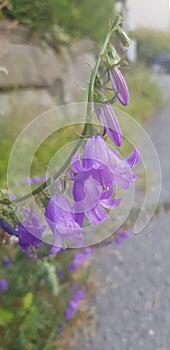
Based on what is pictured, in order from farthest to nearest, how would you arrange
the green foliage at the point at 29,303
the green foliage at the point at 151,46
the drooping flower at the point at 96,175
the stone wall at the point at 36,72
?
1. the green foliage at the point at 151,46
2. the stone wall at the point at 36,72
3. the green foliage at the point at 29,303
4. the drooping flower at the point at 96,175

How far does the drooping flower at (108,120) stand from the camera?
51cm

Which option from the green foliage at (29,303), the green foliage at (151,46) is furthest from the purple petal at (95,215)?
the green foliage at (151,46)

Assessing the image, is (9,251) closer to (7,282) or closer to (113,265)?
(7,282)

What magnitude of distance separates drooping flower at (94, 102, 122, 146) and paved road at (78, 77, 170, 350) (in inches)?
44.2

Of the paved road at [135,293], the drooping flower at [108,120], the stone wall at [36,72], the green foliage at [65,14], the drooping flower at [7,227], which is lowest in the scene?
the paved road at [135,293]

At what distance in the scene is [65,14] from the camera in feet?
9.97

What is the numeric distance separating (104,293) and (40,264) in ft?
1.89

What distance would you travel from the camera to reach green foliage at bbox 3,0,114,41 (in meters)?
2.51

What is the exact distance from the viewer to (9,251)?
153 centimetres

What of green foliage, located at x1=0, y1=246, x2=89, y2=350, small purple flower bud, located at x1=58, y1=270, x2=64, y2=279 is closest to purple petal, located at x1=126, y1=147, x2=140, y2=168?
green foliage, located at x1=0, y1=246, x2=89, y2=350

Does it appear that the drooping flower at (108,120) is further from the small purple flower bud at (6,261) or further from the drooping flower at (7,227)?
the small purple flower bud at (6,261)

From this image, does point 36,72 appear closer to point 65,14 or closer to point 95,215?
point 65,14

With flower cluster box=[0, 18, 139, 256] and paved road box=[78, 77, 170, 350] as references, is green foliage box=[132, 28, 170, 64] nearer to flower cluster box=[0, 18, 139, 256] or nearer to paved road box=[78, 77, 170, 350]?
paved road box=[78, 77, 170, 350]

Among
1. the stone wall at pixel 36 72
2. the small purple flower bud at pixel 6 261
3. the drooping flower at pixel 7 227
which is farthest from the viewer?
the stone wall at pixel 36 72
